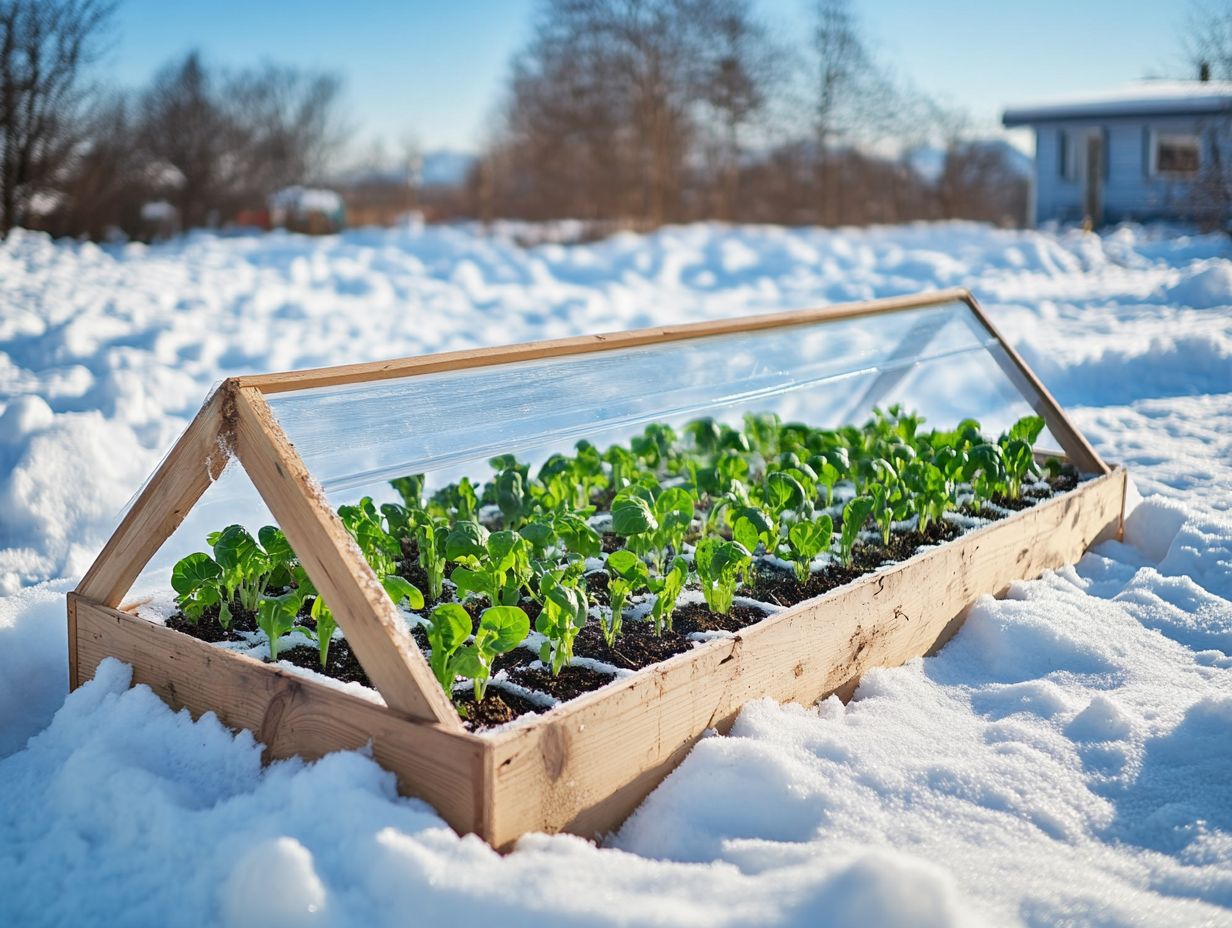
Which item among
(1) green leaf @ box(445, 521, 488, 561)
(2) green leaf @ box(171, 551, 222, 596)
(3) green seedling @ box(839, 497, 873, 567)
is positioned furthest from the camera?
(3) green seedling @ box(839, 497, 873, 567)

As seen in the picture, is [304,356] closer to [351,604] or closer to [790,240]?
[351,604]

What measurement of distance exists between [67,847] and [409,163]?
1923 cm

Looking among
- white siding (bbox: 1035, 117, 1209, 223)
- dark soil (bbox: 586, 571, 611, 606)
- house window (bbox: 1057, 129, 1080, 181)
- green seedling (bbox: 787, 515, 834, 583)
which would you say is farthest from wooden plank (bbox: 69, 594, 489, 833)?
house window (bbox: 1057, 129, 1080, 181)

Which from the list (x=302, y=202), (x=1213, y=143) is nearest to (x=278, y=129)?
(x=302, y=202)

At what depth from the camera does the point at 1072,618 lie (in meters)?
2.87

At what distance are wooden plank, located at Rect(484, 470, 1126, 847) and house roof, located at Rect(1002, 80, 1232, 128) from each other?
13.9 meters

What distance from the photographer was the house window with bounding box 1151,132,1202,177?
1558cm

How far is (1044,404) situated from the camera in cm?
366

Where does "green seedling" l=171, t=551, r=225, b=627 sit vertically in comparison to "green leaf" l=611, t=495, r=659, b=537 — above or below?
below

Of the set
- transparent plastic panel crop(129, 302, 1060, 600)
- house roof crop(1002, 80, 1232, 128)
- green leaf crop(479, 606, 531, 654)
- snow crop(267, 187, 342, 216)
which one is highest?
house roof crop(1002, 80, 1232, 128)

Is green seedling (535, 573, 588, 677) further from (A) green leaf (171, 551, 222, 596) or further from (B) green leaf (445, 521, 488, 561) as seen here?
(A) green leaf (171, 551, 222, 596)

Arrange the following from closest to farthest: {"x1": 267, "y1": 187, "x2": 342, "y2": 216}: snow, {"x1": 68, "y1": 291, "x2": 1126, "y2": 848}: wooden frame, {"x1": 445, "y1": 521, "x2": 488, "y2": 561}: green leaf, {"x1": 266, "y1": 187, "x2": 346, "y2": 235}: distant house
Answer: {"x1": 68, "y1": 291, "x2": 1126, "y2": 848}: wooden frame
{"x1": 445, "y1": 521, "x2": 488, "y2": 561}: green leaf
{"x1": 266, "y1": 187, "x2": 346, "y2": 235}: distant house
{"x1": 267, "y1": 187, "x2": 342, "y2": 216}: snow

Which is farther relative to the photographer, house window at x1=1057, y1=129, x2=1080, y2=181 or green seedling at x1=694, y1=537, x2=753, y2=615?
house window at x1=1057, y1=129, x2=1080, y2=181

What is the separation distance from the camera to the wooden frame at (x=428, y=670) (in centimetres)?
174
